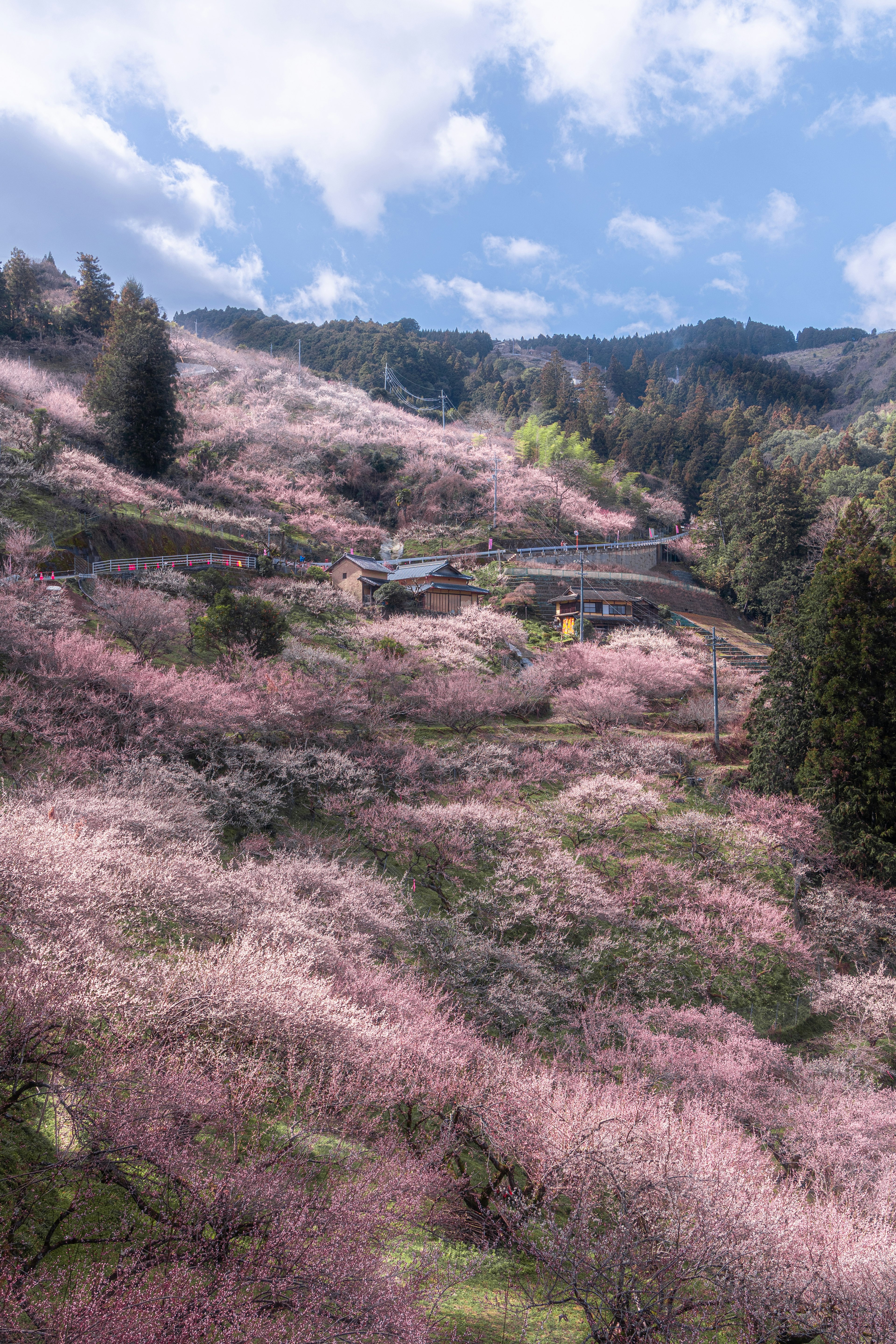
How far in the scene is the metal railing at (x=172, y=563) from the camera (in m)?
27.5

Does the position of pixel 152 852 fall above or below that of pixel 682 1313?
above

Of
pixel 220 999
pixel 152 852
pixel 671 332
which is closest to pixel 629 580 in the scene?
pixel 152 852

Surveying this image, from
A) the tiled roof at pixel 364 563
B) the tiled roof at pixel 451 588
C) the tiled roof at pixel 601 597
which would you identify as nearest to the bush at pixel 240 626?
the tiled roof at pixel 364 563

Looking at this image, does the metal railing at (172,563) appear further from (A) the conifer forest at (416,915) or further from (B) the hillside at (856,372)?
(B) the hillside at (856,372)

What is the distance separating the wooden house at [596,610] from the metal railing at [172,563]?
17.1 m

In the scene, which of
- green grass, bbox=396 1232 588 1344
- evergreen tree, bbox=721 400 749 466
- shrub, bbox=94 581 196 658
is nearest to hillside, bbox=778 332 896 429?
evergreen tree, bbox=721 400 749 466

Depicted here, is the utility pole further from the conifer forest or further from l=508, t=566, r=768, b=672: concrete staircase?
l=508, t=566, r=768, b=672: concrete staircase

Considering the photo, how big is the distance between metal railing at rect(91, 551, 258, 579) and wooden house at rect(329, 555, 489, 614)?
5175mm

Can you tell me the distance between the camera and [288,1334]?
14.6 feet

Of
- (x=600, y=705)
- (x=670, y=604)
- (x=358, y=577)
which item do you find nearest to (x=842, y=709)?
(x=600, y=705)

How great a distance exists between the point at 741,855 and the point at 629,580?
30.6 metres

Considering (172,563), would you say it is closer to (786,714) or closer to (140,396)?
(140,396)

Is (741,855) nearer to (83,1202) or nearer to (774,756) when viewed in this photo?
(774,756)

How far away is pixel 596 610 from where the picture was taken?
4050 centimetres
